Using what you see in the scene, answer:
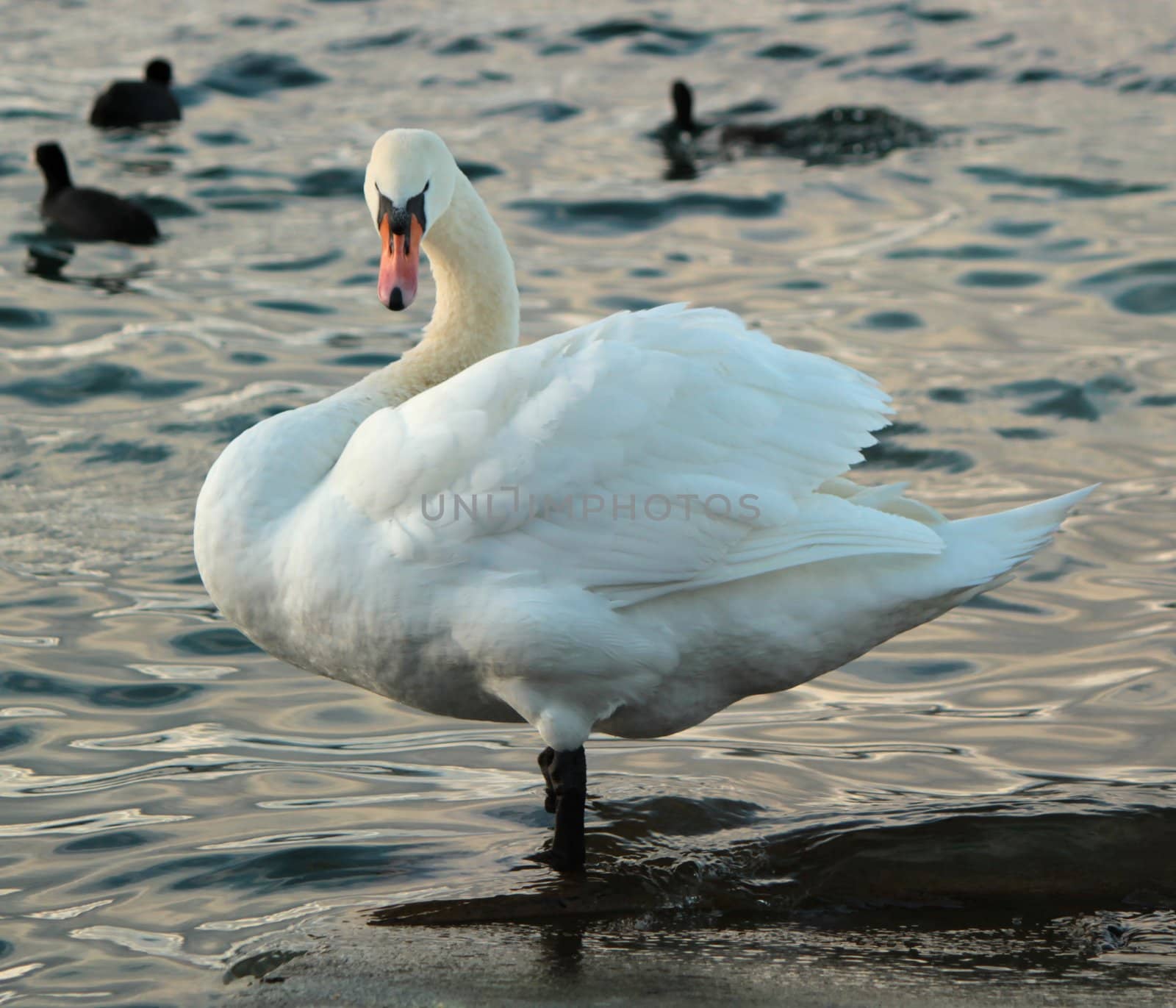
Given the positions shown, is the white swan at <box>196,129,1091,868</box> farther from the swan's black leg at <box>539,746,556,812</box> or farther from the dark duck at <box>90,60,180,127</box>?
the dark duck at <box>90,60,180,127</box>

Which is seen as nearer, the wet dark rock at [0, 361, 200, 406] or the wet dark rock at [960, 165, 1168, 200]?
the wet dark rock at [0, 361, 200, 406]

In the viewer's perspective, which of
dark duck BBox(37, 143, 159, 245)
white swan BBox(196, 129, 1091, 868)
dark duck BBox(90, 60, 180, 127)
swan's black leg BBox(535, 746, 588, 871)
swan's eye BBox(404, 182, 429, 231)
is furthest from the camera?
dark duck BBox(90, 60, 180, 127)

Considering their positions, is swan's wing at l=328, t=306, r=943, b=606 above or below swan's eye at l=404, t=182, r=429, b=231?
below

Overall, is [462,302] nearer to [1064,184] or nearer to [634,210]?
[634,210]

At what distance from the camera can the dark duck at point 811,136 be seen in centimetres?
1384

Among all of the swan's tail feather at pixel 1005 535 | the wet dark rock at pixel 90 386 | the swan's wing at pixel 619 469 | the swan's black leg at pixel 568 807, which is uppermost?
the swan's wing at pixel 619 469

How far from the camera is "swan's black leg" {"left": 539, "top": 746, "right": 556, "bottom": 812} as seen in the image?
17.1 ft

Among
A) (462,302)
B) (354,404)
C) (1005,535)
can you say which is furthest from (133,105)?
(1005,535)

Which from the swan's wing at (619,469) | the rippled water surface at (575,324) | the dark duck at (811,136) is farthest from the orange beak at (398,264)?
the dark duck at (811,136)

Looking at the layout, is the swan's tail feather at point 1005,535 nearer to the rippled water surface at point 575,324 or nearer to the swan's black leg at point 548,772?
the rippled water surface at point 575,324

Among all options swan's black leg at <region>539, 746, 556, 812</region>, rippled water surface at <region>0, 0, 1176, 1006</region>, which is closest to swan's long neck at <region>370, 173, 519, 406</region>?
swan's black leg at <region>539, 746, 556, 812</region>

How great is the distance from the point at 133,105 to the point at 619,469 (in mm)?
11023

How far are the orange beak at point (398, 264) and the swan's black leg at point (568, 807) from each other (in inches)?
55.7

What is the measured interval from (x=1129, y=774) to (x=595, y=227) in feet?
24.7
